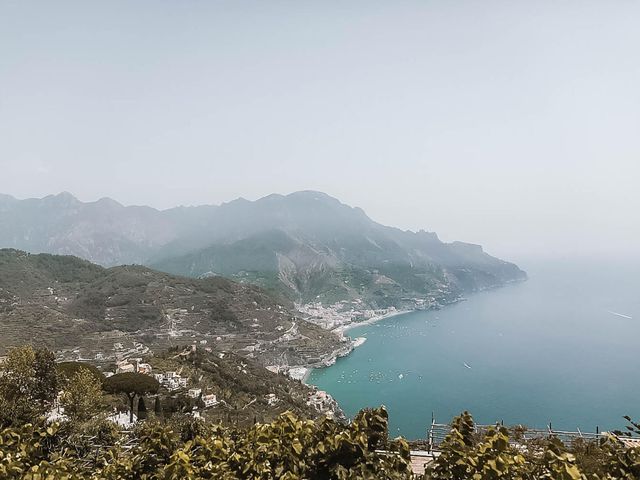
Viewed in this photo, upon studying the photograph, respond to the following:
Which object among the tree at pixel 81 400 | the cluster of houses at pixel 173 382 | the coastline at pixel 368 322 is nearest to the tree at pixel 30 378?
the tree at pixel 81 400

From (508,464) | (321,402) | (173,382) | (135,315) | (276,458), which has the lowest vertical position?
(321,402)

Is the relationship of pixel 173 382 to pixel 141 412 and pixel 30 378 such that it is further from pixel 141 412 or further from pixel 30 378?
pixel 30 378

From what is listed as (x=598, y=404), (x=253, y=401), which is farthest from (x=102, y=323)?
(x=598, y=404)

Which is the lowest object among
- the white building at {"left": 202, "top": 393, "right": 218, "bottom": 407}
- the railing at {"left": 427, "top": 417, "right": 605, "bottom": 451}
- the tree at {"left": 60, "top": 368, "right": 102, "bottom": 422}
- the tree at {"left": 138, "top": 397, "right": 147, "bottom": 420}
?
the white building at {"left": 202, "top": 393, "right": 218, "bottom": 407}

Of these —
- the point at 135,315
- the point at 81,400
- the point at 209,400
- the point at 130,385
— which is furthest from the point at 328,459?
the point at 135,315

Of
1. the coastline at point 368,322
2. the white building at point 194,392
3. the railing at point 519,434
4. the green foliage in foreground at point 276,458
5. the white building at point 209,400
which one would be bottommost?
the coastline at point 368,322

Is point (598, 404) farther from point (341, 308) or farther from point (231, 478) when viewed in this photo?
point (341, 308)

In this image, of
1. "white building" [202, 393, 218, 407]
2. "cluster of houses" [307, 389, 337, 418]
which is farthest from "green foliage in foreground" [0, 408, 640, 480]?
"cluster of houses" [307, 389, 337, 418]

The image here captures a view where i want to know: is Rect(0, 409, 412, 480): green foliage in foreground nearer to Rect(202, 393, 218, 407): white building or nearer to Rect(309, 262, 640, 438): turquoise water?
Rect(202, 393, 218, 407): white building

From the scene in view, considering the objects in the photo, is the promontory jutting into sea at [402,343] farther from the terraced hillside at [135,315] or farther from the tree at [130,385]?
the tree at [130,385]

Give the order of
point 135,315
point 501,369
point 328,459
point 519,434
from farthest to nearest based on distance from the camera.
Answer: point 135,315, point 501,369, point 519,434, point 328,459
